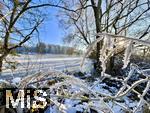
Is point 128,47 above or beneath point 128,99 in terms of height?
above

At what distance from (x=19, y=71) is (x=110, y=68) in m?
4.23

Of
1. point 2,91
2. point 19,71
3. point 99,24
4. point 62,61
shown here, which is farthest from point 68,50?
point 2,91

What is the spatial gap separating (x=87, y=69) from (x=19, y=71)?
3.25 meters

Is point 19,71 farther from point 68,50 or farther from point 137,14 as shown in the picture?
point 137,14

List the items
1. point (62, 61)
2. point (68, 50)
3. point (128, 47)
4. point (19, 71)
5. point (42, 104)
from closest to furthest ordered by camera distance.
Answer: point (128, 47) → point (42, 104) → point (19, 71) → point (62, 61) → point (68, 50)

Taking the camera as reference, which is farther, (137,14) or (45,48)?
(137,14)

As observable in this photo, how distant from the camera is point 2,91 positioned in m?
1.38

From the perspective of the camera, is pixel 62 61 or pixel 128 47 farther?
pixel 62 61

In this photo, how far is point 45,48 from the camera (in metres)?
8.15

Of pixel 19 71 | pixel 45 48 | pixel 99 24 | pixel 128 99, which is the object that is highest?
pixel 99 24

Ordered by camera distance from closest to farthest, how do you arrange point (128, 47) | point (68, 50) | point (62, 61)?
point (128, 47)
point (62, 61)
point (68, 50)

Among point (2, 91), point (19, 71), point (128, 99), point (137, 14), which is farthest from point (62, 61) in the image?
point (2, 91)

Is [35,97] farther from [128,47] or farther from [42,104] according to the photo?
[128,47]

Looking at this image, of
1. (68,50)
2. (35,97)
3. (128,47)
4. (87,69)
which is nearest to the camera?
(128,47)
